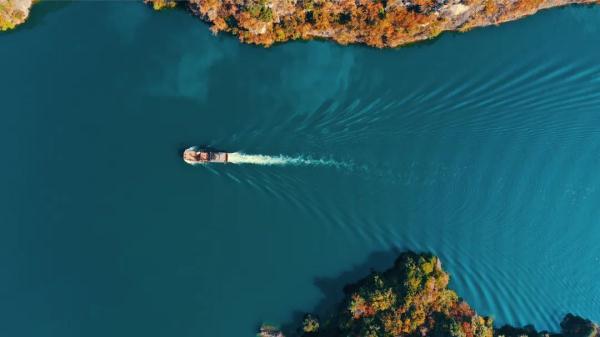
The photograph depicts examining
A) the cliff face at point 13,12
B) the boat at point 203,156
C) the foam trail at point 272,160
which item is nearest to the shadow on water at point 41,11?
the cliff face at point 13,12

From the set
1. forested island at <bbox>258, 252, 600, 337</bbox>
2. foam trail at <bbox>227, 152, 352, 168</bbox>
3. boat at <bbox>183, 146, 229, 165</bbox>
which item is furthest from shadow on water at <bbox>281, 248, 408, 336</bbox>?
boat at <bbox>183, 146, 229, 165</bbox>

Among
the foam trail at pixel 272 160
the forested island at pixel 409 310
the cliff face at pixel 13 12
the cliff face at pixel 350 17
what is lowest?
the forested island at pixel 409 310

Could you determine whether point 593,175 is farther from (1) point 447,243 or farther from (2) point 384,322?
(2) point 384,322

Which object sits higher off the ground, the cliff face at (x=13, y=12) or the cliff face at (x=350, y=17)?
the cliff face at (x=13, y=12)

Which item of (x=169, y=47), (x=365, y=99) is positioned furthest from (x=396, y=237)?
(x=169, y=47)

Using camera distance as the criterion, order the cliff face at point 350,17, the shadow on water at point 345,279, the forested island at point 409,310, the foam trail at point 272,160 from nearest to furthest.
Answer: the forested island at point 409,310
the cliff face at point 350,17
the foam trail at point 272,160
the shadow on water at point 345,279

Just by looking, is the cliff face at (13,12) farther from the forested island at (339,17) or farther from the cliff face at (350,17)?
the cliff face at (350,17)

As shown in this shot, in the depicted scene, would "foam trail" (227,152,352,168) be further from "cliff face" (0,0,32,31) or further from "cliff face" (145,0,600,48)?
"cliff face" (0,0,32,31)
